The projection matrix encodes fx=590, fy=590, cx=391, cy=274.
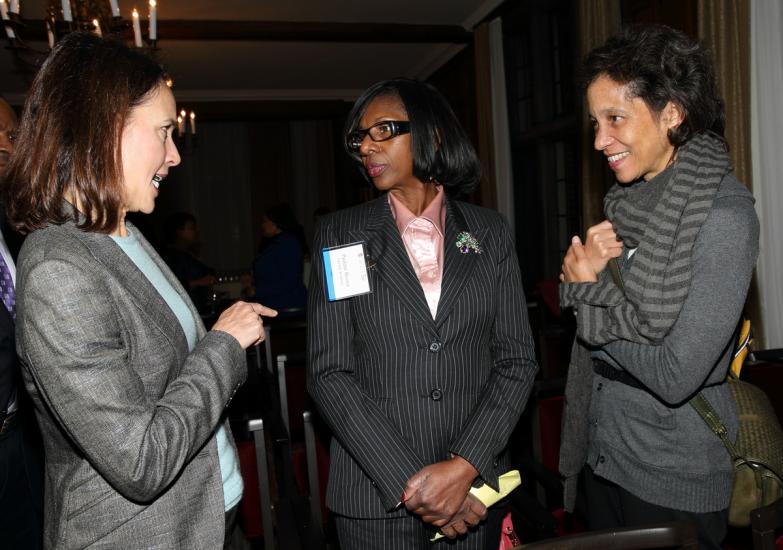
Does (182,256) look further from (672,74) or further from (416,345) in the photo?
(672,74)

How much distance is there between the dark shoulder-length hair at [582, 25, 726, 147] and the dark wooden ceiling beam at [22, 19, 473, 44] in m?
5.62

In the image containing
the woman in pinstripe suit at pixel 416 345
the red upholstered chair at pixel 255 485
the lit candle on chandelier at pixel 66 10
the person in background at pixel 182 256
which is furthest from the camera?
the person in background at pixel 182 256

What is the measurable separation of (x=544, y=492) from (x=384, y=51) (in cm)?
682

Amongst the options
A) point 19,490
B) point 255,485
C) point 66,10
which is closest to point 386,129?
point 255,485

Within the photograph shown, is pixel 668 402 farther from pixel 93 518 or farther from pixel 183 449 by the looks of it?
pixel 93 518

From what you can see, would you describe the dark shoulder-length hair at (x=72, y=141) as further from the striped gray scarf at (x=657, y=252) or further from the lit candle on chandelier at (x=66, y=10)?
the lit candle on chandelier at (x=66, y=10)

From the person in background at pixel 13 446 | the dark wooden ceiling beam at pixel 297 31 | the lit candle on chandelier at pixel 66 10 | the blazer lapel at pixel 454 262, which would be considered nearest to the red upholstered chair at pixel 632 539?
the blazer lapel at pixel 454 262

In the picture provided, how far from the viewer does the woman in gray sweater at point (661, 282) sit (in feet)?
3.90

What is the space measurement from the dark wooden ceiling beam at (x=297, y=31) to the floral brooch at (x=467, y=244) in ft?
18.0

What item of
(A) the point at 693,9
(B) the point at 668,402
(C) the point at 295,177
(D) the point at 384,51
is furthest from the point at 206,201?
(B) the point at 668,402

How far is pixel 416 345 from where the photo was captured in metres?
1.45

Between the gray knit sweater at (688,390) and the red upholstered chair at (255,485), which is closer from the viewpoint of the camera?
the gray knit sweater at (688,390)

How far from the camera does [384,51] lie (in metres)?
7.78

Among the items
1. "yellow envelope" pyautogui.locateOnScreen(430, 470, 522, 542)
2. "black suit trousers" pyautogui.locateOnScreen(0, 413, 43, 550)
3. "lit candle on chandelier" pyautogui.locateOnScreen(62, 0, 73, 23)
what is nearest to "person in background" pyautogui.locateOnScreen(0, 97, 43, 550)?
"black suit trousers" pyautogui.locateOnScreen(0, 413, 43, 550)
